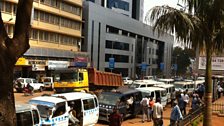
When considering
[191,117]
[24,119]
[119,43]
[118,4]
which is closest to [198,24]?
[24,119]

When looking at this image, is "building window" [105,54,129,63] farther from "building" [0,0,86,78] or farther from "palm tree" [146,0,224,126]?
"palm tree" [146,0,224,126]

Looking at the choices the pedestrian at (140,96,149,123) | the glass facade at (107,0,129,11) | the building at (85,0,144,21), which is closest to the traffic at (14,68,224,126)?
the pedestrian at (140,96,149,123)

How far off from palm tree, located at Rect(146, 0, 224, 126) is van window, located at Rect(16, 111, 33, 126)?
466cm

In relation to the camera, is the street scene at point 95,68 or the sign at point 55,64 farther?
the sign at point 55,64

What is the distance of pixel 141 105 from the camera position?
2278 cm

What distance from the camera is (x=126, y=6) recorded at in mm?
106375

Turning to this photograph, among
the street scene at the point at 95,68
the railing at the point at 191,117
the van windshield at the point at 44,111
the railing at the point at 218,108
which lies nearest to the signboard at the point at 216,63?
the street scene at the point at 95,68

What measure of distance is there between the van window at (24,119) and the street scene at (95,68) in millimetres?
30

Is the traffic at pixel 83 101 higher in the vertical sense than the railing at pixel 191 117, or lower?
higher

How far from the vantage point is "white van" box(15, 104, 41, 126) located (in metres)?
12.0

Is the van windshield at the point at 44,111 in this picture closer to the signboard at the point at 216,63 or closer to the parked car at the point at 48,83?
the signboard at the point at 216,63

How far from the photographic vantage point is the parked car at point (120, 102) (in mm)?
20328

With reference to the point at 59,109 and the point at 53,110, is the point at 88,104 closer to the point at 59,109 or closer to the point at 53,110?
the point at 59,109

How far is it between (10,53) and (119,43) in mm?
86388
